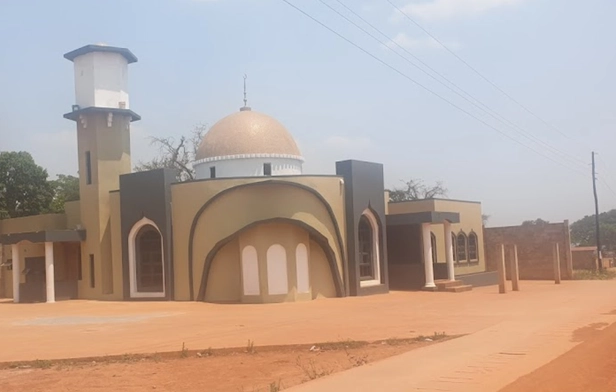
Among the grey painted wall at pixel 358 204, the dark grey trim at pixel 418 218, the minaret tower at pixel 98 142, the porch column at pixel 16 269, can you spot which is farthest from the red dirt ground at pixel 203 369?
the porch column at pixel 16 269

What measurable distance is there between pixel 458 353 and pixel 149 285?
17.7m

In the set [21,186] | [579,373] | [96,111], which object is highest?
[96,111]

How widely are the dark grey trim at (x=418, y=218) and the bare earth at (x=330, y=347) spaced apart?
19.9ft

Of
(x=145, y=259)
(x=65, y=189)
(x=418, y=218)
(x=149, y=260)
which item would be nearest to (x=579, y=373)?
(x=418, y=218)

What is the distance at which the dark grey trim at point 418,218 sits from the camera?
26859 millimetres

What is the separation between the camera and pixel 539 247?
34.9 meters

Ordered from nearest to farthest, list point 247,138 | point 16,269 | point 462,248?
point 247,138, point 16,269, point 462,248

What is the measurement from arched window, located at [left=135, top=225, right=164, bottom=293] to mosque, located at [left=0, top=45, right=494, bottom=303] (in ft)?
0.13

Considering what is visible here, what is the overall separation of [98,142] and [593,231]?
64.9 meters

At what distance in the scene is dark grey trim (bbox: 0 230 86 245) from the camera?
2716cm

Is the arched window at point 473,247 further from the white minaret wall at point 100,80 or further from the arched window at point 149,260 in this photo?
the white minaret wall at point 100,80

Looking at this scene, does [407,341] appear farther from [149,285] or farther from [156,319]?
[149,285]

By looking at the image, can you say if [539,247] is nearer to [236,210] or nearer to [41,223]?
[236,210]

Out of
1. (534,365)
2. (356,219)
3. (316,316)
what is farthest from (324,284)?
(534,365)
